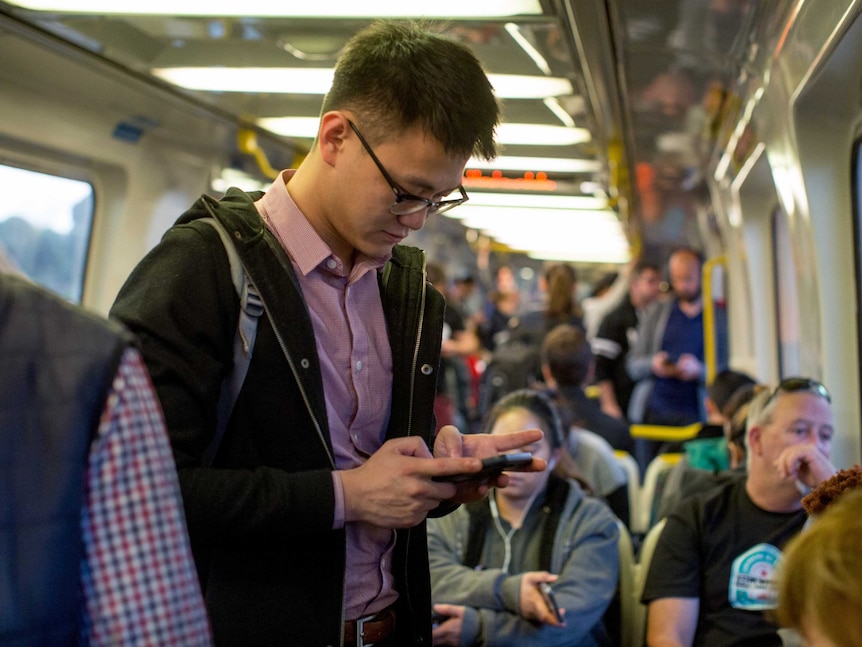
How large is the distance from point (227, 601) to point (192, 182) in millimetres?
4242

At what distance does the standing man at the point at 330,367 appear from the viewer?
1.62m

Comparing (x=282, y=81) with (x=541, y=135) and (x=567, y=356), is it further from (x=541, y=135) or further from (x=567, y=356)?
(x=567, y=356)

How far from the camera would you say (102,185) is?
16.9 ft

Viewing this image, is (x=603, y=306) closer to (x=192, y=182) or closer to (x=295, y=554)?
(x=192, y=182)

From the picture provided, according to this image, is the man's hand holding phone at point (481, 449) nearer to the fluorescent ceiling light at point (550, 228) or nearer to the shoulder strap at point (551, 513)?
the shoulder strap at point (551, 513)

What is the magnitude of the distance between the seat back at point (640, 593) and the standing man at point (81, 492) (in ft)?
8.28

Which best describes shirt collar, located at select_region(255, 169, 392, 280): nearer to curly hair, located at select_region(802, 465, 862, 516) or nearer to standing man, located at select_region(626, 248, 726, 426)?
curly hair, located at select_region(802, 465, 862, 516)

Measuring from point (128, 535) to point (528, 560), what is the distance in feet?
8.20

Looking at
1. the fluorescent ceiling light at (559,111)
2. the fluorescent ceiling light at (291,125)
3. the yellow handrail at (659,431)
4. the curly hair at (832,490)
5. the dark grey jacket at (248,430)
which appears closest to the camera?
the dark grey jacket at (248,430)

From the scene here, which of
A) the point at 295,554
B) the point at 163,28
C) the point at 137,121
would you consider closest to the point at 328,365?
the point at 295,554

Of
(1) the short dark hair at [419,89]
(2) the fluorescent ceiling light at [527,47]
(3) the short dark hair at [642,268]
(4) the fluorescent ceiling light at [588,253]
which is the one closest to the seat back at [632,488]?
(2) the fluorescent ceiling light at [527,47]

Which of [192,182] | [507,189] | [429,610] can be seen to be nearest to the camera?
[429,610]

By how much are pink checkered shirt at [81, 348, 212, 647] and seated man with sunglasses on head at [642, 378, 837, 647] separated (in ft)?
7.72

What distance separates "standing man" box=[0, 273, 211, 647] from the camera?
1.06 meters
